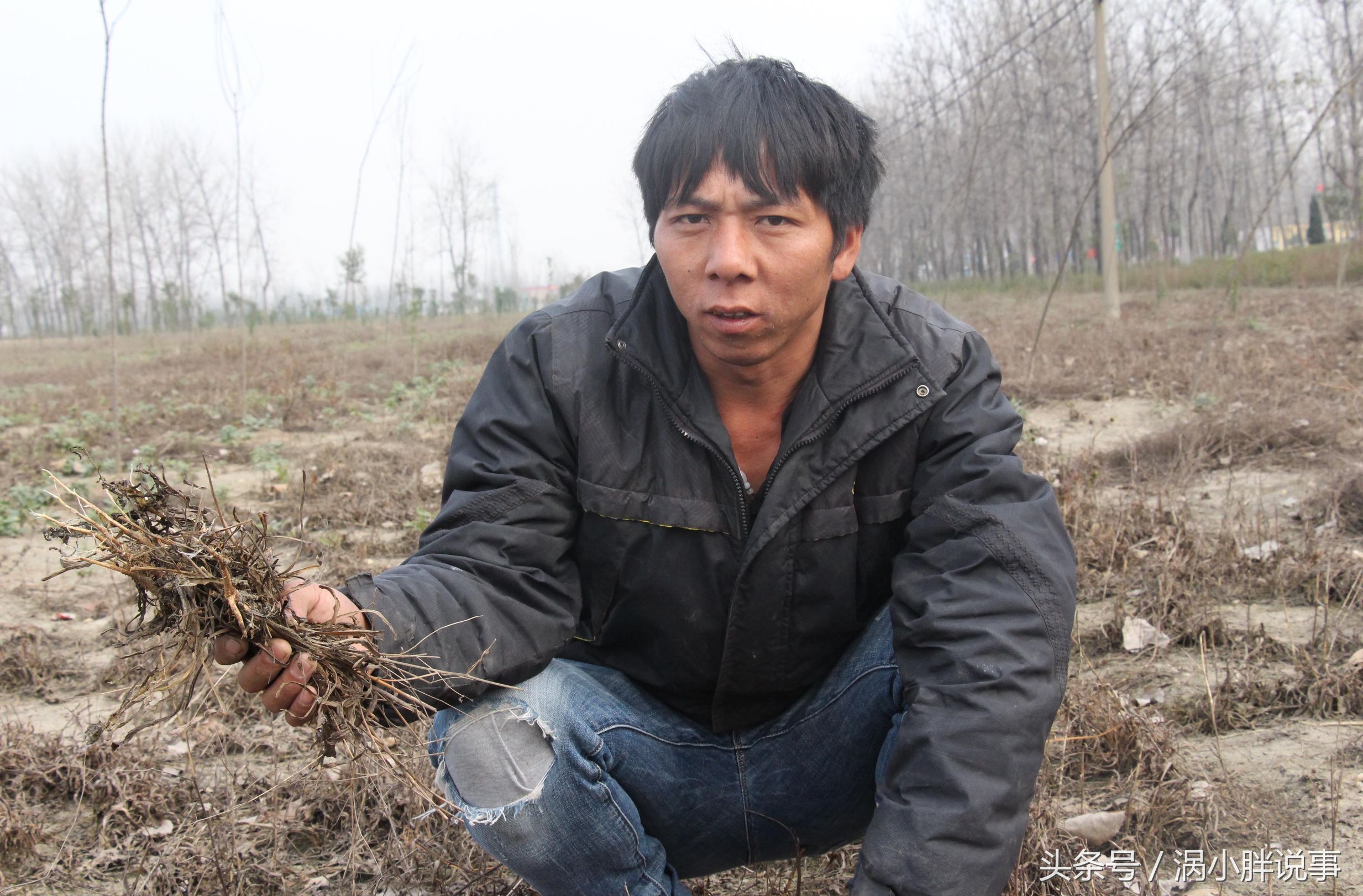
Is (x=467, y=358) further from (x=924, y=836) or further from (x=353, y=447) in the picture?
(x=924, y=836)

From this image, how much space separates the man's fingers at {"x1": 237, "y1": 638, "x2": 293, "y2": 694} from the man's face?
29.8 inches

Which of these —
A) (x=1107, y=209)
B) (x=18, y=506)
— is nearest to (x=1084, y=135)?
(x=1107, y=209)

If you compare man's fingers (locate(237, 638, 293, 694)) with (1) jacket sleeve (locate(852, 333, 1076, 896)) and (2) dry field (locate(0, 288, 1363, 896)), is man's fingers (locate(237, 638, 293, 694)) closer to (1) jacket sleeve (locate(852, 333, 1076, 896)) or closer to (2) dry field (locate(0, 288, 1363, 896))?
(2) dry field (locate(0, 288, 1363, 896))

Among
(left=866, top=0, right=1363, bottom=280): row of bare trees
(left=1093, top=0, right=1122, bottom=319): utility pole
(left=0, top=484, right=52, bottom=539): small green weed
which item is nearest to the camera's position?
(left=0, top=484, right=52, bottom=539): small green weed

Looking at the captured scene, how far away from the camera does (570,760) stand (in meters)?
1.44

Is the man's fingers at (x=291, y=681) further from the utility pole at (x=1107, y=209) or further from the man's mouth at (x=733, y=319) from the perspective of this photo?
the utility pole at (x=1107, y=209)

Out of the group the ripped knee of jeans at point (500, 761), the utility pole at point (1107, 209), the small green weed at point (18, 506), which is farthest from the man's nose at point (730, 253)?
the utility pole at point (1107, 209)

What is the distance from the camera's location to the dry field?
1.84 metres

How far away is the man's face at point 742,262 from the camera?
151 centimetres

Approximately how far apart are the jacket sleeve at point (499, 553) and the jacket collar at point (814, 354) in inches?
6.2

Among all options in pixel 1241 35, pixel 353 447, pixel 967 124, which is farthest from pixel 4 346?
pixel 1241 35

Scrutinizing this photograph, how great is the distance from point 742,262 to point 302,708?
885 millimetres

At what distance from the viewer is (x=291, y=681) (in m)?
1.29

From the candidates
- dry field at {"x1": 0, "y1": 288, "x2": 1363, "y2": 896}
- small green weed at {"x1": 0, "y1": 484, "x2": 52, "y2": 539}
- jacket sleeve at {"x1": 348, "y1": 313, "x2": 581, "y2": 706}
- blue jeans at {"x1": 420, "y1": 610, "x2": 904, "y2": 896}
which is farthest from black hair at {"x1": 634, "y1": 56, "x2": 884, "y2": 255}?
small green weed at {"x1": 0, "y1": 484, "x2": 52, "y2": 539}
